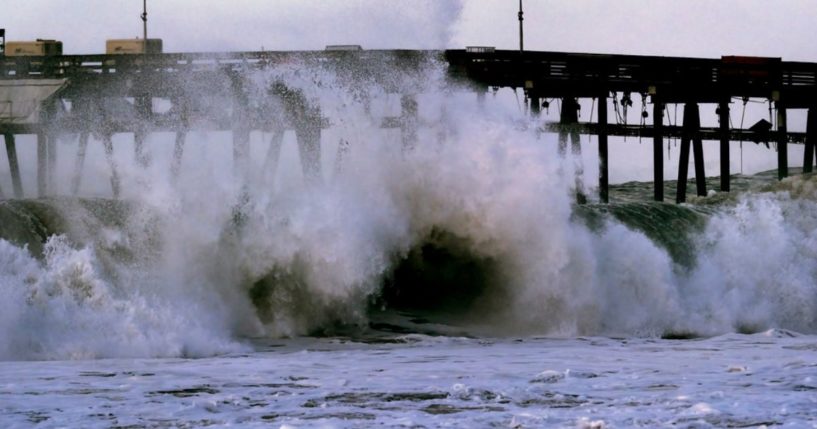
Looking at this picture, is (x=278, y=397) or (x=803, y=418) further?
(x=278, y=397)

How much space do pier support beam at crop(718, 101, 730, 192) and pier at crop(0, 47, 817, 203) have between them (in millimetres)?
39

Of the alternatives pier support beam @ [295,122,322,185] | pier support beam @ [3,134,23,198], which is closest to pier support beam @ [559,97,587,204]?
pier support beam @ [295,122,322,185]

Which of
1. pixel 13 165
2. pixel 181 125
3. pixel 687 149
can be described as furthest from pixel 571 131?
pixel 13 165

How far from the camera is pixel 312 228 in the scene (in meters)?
24.2

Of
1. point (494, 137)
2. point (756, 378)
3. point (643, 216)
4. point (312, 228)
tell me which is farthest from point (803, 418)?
point (643, 216)

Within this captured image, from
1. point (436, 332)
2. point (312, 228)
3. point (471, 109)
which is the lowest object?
point (436, 332)

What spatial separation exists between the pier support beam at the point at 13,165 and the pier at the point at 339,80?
0.09 feet

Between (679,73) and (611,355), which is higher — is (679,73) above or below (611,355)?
above

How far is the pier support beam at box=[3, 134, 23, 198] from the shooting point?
3991cm

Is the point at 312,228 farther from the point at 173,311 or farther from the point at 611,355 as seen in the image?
the point at 611,355

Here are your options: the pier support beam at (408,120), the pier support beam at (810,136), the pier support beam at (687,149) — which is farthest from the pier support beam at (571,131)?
the pier support beam at (810,136)

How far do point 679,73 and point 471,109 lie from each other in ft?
46.5

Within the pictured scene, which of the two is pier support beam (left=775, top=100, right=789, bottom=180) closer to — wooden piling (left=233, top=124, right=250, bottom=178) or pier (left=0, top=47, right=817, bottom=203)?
pier (left=0, top=47, right=817, bottom=203)

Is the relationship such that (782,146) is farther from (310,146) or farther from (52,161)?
(52,161)
